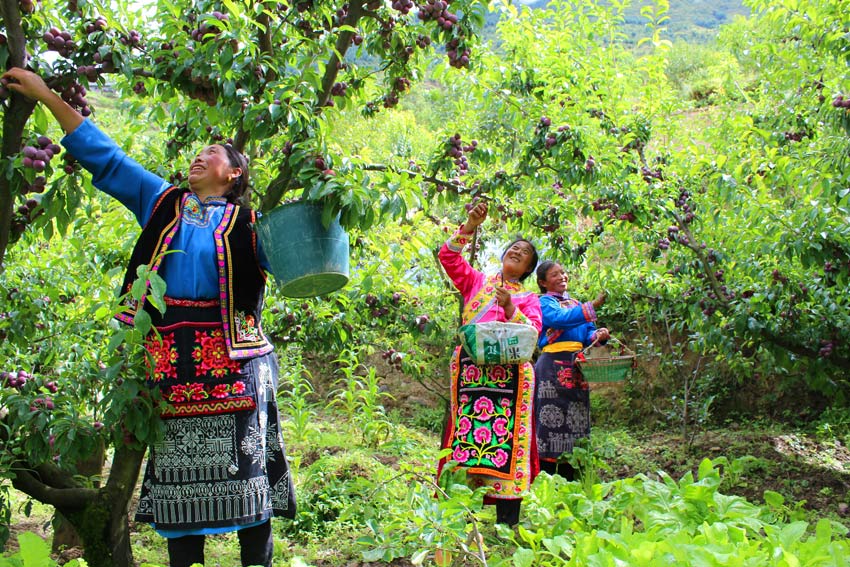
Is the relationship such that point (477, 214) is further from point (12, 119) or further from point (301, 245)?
point (12, 119)

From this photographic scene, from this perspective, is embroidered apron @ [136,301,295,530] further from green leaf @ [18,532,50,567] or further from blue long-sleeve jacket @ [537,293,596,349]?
blue long-sleeve jacket @ [537,293,596,349]

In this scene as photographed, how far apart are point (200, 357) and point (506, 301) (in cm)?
148

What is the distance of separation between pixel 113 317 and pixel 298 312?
226cm

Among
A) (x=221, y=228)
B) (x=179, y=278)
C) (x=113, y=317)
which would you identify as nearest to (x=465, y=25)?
(x=221, y=228)

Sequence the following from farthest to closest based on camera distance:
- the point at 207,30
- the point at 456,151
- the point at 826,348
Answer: the point at 826,348, the point at 456,151, the point at 207,30

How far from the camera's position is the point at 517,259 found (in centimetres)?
370

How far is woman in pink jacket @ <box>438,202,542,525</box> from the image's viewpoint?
11.4 ft

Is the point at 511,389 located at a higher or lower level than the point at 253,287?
lower

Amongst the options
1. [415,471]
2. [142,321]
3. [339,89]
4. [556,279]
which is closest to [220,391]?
[142,321]

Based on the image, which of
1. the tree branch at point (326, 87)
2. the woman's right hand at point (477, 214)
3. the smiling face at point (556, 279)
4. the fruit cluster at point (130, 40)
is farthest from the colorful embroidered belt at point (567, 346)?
the fruit cluster at point (130, 40)

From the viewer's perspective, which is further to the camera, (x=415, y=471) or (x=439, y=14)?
(x=439, y=14)

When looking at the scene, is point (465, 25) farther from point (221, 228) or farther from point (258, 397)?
point (258, 397)

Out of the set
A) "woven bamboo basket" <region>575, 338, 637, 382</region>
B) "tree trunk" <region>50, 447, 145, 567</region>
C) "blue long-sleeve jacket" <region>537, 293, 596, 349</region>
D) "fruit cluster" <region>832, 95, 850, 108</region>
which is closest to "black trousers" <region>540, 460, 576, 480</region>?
"woven bamboo basket" <region>575, 338, 637, 382</region>

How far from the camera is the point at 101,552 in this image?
2.59m
